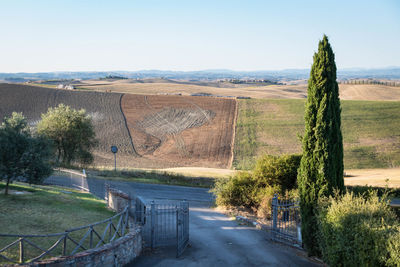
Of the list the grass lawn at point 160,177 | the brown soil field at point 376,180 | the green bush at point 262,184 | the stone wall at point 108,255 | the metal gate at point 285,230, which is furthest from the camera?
the grass lawn at point 160,177

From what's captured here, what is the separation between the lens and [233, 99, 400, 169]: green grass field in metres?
47.4

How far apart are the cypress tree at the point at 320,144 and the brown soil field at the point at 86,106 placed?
37.8 metres

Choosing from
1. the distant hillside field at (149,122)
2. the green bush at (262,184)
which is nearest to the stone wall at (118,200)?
the green bush at (262,184)

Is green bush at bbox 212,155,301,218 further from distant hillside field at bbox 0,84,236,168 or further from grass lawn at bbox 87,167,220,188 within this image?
distant hillside field at bbox 0,84,236,168

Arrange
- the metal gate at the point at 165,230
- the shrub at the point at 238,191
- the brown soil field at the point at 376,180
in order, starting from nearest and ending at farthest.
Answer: the metal gate at the point at 165,230 < the shrub at the point at 238,191 < the brown soil field at the point at 376,180

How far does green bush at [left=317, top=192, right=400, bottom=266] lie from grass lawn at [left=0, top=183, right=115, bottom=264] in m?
8.10

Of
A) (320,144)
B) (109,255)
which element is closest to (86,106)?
(109,255)

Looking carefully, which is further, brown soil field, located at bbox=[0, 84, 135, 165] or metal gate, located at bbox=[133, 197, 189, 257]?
brown soil field, located at bbox=[0, 84, 135, 165]

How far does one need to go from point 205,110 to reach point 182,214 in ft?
184

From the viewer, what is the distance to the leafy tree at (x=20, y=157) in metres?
17.7

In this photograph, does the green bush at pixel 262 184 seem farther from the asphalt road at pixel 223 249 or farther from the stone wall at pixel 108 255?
the stone wall at pixel 108 255

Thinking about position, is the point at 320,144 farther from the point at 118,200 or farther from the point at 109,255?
the point at 118,200

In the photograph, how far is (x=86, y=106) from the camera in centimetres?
7188

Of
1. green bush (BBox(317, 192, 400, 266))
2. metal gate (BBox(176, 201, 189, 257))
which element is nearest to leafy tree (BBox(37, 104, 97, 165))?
metal gate (BBox(176, 201, 189, 257))
